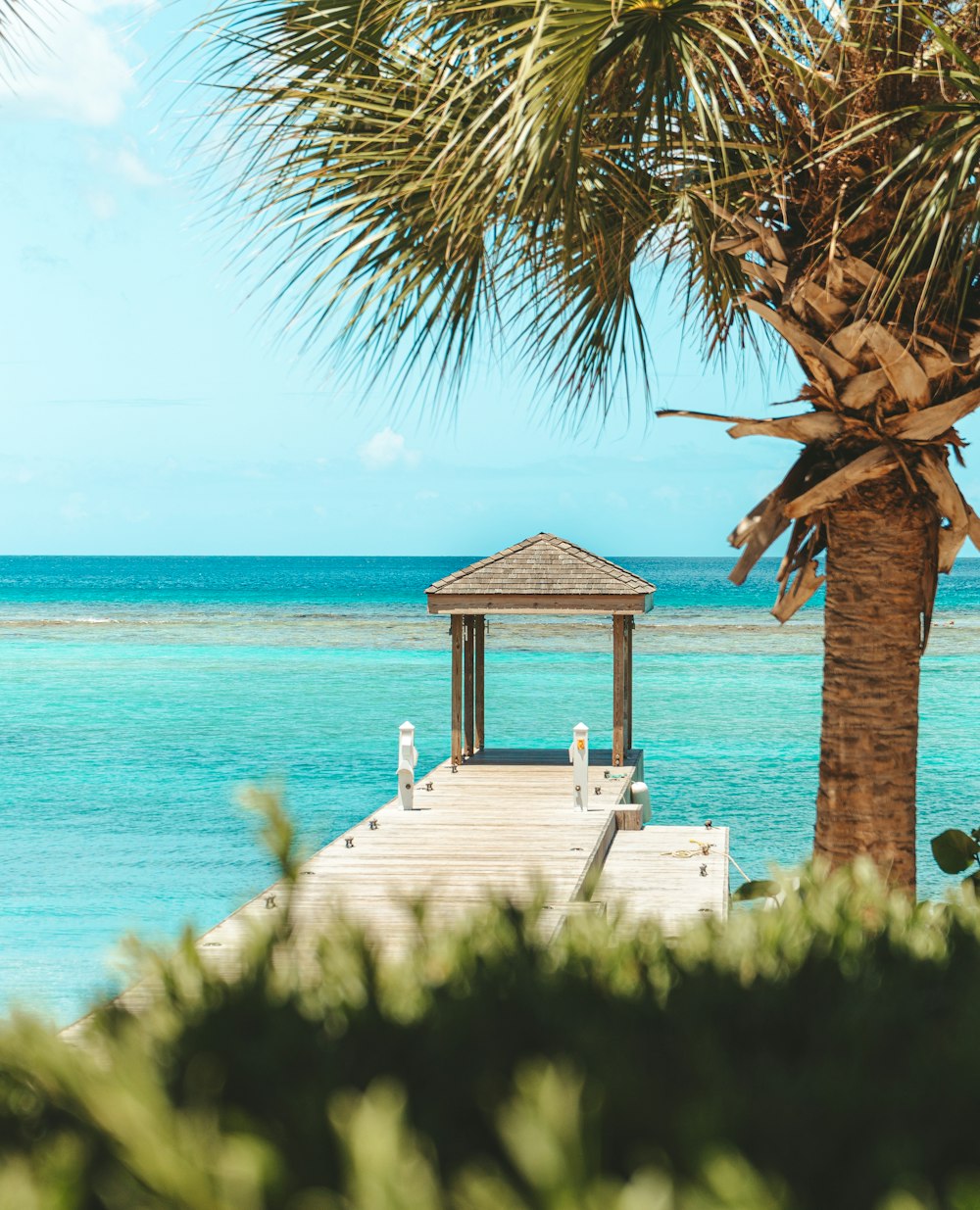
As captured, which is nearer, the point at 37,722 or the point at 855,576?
the point at 855,576

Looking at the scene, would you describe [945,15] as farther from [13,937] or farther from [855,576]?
[13,937]

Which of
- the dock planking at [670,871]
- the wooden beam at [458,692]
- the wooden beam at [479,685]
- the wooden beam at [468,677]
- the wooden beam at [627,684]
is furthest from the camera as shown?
the wooden beam at [479,685]

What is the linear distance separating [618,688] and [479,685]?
2.34m

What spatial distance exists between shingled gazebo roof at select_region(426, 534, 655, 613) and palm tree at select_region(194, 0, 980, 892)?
9592mm

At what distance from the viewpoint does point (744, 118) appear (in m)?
4.37

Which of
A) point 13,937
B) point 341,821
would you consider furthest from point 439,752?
point 13,937

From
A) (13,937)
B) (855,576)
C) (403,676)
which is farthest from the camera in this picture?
(403,676)

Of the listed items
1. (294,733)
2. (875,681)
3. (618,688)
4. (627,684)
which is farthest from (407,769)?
(294,733)

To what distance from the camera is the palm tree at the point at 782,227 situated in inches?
165

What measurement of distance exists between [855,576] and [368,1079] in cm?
363

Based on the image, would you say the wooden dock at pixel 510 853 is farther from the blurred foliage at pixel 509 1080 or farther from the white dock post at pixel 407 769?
the blurred foliage at pixel 509 1080

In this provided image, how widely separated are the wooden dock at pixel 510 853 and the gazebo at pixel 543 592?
1.25m

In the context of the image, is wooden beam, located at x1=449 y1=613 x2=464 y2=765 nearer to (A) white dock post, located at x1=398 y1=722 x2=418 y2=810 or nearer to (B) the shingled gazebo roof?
(B) the shingled gazebo roof

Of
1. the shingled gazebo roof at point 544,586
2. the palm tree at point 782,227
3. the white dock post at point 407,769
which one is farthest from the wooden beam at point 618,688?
the palm tree at point 782,227
